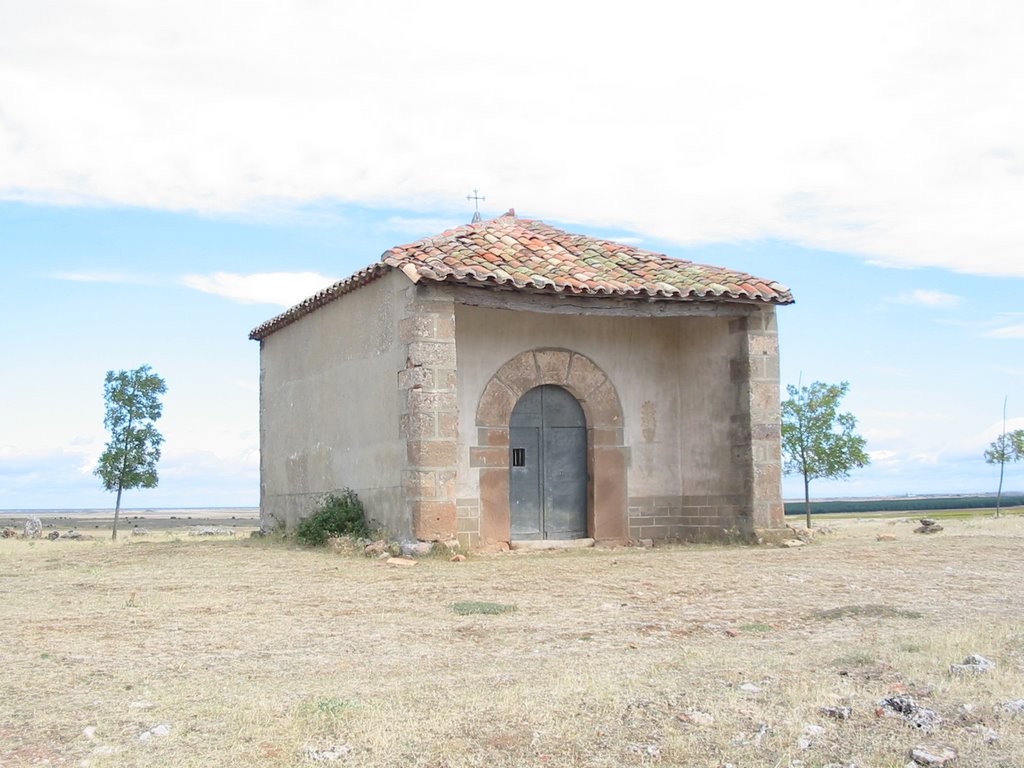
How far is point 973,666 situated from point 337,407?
35.4 feet

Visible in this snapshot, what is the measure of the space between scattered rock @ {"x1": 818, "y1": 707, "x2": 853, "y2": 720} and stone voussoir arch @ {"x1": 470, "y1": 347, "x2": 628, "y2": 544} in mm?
9160

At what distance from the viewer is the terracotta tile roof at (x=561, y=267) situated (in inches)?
497

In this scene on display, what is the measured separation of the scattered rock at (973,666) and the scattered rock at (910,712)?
58cm

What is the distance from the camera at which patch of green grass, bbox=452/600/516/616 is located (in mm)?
7918

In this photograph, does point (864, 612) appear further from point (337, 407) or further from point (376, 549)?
point (337, 407)

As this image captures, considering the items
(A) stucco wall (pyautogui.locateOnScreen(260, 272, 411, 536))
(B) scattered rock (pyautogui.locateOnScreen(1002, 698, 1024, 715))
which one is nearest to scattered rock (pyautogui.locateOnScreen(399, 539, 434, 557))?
(A) stucco wall (pyautogui.locateOnScreen(260, 272, 411, 536))

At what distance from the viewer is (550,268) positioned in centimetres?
1361

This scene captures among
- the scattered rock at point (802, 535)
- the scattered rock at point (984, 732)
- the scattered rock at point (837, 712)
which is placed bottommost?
the scattered rock at point (984, 732)

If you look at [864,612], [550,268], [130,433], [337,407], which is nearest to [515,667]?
[864,612]

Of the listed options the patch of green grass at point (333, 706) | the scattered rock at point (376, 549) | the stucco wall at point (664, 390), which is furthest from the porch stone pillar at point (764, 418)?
the patch of green grass at point (333, 706)

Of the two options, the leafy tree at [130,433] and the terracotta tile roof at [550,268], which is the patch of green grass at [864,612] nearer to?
the terracotta tile roof at [550,268]

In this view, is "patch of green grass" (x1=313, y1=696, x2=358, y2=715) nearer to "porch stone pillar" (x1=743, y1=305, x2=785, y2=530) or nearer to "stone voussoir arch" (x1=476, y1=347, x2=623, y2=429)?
"stone voussoir arch" (x1=476, y1=347, x2=623, y2=429)

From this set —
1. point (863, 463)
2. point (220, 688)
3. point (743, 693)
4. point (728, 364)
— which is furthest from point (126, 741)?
point (863, 463)

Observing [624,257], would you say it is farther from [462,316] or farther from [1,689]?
[1,689]
